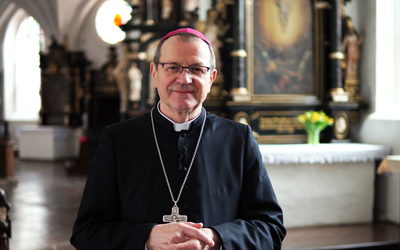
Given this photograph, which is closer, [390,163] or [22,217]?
[390,163]

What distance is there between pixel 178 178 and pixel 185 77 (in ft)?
1.44

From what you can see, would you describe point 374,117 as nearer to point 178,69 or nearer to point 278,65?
point 278,65

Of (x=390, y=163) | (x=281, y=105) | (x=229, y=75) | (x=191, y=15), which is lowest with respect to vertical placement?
(x=390, y=163)

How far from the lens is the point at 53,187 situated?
852 centimetres

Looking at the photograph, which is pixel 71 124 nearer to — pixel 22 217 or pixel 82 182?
pixel 82 182

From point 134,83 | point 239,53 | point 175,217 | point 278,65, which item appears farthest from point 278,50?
point 175,217

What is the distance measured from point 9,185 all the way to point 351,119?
7.26 metres

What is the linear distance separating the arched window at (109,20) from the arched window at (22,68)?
398cm

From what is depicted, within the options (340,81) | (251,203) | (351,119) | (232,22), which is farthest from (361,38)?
(251,203)

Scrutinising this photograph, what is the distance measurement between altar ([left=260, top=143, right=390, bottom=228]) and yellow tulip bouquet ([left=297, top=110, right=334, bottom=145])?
344mm

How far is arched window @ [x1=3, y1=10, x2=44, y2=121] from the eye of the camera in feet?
57.4

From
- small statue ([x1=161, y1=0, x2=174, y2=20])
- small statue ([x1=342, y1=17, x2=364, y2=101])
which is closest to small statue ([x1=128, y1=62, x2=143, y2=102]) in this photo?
small statue ([x1=161, y1=0, x2=174, y2=20])

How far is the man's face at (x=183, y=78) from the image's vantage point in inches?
64.5

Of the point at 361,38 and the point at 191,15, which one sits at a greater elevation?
the point at 191,15
